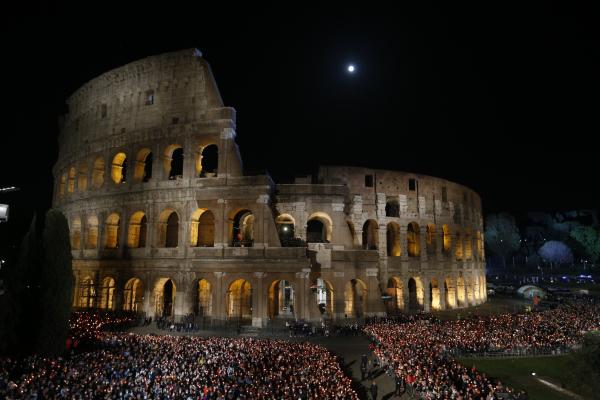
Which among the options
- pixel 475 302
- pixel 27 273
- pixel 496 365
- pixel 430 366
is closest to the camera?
pixel 430 366

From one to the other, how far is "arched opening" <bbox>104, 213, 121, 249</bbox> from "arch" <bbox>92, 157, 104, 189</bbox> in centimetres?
374

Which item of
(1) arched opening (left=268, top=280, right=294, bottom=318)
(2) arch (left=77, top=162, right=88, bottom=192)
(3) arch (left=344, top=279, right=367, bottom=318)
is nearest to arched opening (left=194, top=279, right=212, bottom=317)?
(1) arched opening (left=268, top=280, right=294, bottom=318)

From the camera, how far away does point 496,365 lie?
859 inches

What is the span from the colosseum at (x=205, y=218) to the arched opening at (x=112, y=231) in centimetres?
11

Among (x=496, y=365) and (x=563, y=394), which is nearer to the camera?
(x=563, y=394)

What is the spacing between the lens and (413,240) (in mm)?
43938

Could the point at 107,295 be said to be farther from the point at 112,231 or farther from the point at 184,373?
the point at 184,373

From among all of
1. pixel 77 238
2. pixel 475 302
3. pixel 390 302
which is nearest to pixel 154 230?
pixel 77 238

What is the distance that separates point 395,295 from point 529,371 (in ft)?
65.7

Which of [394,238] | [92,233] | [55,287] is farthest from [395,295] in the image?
[55,287]

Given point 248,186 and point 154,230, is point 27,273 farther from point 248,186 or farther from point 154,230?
point 248,186

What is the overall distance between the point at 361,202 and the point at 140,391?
28.6 meters

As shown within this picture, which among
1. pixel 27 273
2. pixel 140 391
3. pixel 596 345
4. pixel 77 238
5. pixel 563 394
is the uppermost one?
pixel 77 238

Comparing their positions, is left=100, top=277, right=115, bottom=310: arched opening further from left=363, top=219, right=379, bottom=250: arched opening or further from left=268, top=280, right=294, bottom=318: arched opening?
left=363, top=219, right=379, bottom=250: arched opening
